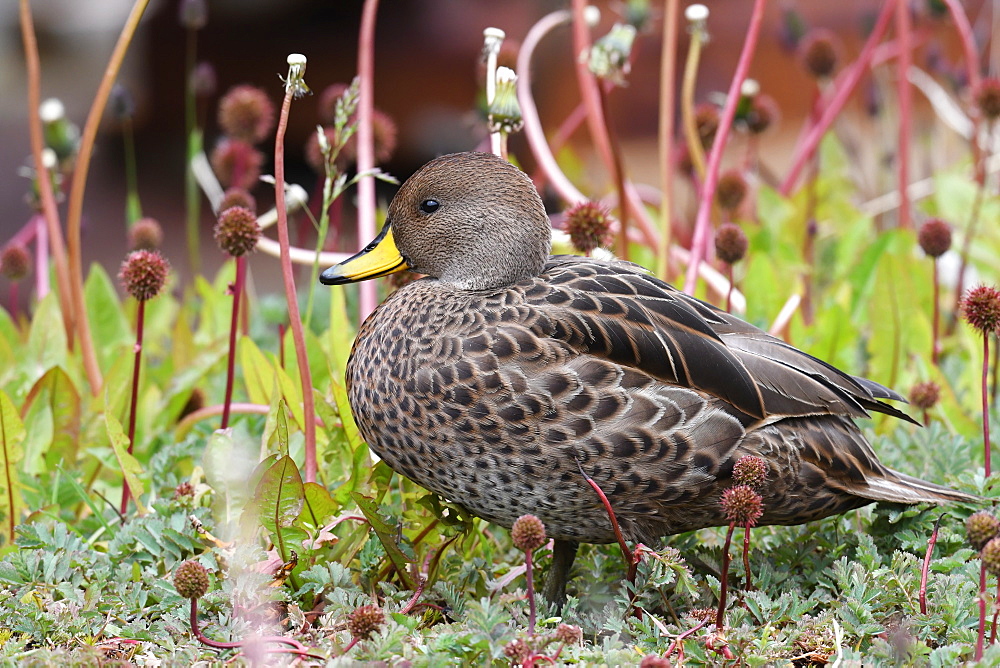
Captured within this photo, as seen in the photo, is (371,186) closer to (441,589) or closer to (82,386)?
(82,386)

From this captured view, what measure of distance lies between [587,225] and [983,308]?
3.51 ft

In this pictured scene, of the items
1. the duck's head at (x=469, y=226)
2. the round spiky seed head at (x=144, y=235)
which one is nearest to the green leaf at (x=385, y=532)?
the duck's head at (x=469, y=226)

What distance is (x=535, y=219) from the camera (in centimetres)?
278

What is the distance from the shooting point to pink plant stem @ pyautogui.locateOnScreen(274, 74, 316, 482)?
257 centimetres

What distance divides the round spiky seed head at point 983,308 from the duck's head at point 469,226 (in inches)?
39.6

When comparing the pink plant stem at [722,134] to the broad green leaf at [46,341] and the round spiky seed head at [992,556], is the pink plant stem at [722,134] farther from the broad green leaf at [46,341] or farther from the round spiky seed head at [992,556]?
the broad green leaf at [46,341]

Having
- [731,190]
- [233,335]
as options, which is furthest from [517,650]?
[731,190]

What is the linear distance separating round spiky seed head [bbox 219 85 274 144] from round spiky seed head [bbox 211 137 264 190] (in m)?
0.13

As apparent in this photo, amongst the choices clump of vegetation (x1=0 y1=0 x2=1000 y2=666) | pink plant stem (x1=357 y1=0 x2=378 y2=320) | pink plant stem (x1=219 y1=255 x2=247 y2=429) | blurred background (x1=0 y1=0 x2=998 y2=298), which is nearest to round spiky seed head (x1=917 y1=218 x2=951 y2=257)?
clump of vegetation (x1=0 y1=0 x2=1000 y2=666)

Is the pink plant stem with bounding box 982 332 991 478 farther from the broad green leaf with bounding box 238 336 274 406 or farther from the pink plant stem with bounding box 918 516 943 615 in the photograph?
the broad green leaf with bounding box 238 336 274 406

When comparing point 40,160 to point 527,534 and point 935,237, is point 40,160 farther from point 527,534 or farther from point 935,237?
point 935,237

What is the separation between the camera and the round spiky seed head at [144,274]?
9.23 ft

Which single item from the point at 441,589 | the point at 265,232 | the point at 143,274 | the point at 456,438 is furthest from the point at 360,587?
the point at 265,232

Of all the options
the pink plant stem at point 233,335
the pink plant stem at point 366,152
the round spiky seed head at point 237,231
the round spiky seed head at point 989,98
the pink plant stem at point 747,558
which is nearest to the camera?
the pink plant stem at point 747,558
